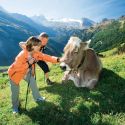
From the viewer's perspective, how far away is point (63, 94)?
15039 mm

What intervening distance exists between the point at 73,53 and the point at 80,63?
0.96 meters

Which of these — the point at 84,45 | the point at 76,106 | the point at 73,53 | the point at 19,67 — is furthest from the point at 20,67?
the point at 84,45

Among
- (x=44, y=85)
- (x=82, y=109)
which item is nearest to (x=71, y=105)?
(x=82, y=109)

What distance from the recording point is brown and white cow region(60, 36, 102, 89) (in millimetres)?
14234

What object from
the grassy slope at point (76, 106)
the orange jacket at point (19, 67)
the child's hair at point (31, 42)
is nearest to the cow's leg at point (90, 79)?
the grassy slope at point (76, 106)

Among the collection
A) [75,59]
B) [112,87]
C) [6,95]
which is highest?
[75,59]

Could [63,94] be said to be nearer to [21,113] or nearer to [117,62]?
[21,113]

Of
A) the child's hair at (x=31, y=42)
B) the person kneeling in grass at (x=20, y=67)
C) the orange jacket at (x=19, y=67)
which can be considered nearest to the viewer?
the child's hair at (x=31, y=42)

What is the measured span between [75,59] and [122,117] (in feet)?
12.6

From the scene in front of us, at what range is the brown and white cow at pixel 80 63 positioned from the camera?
14234mm

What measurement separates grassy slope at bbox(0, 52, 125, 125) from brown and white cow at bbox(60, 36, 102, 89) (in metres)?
0.42

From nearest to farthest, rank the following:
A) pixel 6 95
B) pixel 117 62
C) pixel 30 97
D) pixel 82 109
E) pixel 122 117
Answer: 1. pixel 122 117
2. pixel 82 109
3. pixel 30 97
4. pixel 6 95
5. pixel 117 62

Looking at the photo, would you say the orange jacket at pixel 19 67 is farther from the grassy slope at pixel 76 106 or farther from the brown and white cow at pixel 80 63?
the brown and white cow at pixel 80 63

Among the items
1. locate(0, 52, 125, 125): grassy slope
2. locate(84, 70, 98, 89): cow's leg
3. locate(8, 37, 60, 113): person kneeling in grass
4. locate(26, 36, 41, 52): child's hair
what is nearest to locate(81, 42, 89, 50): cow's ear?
locate(84, 70, 98, 89): cow's leg
